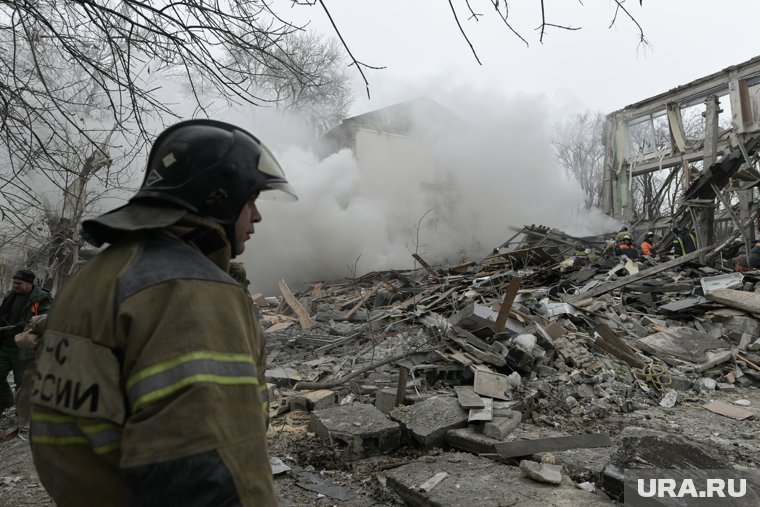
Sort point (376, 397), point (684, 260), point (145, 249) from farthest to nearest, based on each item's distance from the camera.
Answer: point (684, 260) < point (376, 397) < point (145, 249)

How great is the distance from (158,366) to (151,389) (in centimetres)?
4

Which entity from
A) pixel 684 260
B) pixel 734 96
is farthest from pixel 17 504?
pixel 734 96

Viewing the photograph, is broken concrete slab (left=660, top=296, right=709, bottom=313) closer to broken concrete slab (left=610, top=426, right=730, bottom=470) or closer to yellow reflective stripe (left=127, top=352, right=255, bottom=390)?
broken concrete slab (left=610, top=426, right=730, bottom=470)

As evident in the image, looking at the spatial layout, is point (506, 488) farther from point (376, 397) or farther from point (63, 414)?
point (63, 414)

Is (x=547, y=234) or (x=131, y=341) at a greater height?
(x=131, y=341)

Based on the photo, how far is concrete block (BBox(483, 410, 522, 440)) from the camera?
3.89m

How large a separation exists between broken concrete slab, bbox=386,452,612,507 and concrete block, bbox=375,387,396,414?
1372 mm

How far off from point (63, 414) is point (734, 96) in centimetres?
1811

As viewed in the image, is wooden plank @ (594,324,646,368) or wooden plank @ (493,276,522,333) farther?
wooden plank @ (493,276,522,333)

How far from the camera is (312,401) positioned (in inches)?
200

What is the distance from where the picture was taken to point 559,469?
3.21m

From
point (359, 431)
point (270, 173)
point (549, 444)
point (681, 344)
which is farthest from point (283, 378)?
point (270, 173)

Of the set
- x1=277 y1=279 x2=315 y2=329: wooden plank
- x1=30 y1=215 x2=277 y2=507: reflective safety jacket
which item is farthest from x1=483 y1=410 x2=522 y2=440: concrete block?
x1=277 y1=279 x2=315 y2=329: wooden plank

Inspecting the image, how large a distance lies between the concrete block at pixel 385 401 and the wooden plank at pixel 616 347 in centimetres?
298
